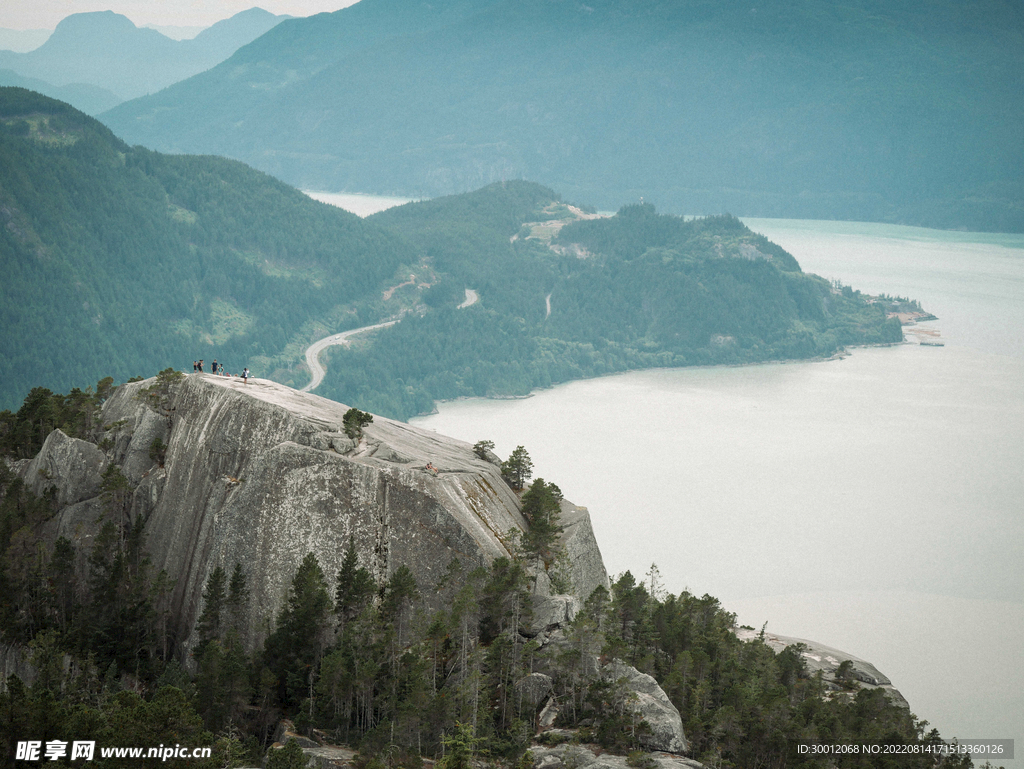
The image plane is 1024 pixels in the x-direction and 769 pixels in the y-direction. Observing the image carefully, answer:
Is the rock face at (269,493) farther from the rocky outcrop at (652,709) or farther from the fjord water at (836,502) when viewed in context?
the fjord water at (836,502)

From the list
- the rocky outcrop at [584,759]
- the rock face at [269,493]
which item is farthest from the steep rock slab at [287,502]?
the rocky outcrop at [584,759]

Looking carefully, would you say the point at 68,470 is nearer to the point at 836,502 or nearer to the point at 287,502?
the point at 287,502

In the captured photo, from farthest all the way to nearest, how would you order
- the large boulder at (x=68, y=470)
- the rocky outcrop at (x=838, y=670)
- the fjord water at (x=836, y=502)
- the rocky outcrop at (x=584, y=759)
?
the fjord water at (x=836, y=502) < the rocky outcrop at (x=838, y=670) < the large boulder at (x=68, y=470) < the rocky outcrop at (x=584, y=759)

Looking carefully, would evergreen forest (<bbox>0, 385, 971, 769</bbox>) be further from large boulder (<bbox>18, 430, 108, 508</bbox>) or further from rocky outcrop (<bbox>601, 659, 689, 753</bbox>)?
large boulder (<bbox>18, 430, 108, 508</bbox>)

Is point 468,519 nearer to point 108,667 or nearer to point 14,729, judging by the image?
point 108,667

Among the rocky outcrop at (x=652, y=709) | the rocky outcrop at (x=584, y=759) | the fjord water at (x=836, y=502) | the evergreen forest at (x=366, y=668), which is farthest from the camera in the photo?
the fjord water at (x=836, y=502)

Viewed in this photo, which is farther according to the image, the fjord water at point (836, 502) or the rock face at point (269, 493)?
the fjord water at point (836, 502)
